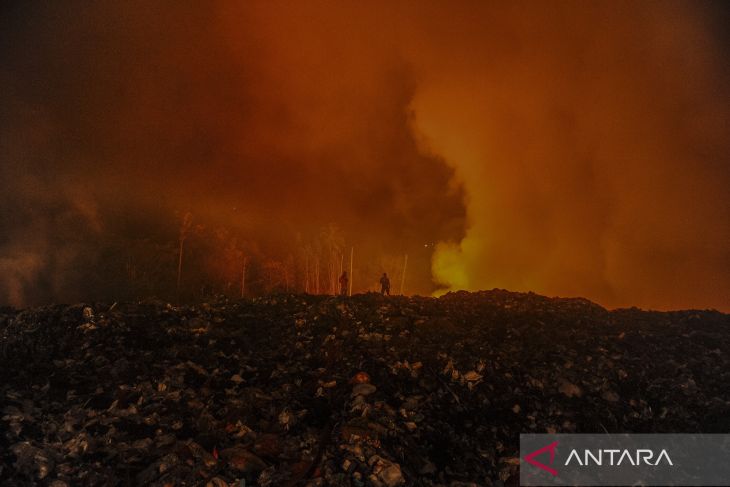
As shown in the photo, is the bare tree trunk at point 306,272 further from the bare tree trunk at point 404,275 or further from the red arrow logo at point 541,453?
the red arrow logo at point 541,453

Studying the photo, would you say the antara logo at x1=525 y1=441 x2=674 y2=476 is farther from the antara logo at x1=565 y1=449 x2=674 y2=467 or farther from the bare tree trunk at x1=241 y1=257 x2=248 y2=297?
the bare tree trunk at x1=241 y1=257 x2=248 y2=297

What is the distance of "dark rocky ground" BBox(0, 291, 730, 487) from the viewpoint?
6.65 m

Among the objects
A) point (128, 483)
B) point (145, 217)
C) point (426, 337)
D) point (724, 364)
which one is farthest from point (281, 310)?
point (145, 217)

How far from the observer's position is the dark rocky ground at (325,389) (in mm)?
6648

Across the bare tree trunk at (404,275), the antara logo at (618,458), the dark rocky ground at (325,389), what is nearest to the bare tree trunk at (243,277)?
the bare tree trunk at (404,275)

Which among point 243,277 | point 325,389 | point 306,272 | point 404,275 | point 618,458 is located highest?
point 404,275

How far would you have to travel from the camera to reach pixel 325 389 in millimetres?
8641

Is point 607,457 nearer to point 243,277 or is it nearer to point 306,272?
point 243,277

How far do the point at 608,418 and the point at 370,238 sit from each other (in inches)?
2307

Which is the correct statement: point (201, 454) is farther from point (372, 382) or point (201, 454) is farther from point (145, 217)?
point (145, 217)

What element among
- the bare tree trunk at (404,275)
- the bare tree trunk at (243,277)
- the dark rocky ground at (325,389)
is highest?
the bare tree trunk at (404,275)

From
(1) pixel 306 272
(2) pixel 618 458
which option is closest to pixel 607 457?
(2) pixel 618 458

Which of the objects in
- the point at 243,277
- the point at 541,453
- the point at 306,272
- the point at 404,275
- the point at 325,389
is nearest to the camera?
the point at 541,453

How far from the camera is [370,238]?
66.6m
